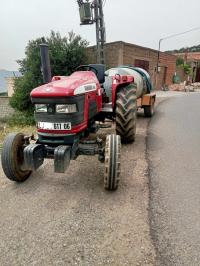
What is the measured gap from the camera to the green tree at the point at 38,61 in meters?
15.8

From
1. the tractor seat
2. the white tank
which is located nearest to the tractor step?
the tractor seat

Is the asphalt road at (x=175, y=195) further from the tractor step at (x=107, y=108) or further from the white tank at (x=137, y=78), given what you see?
the white tank at (x=137, y=78)

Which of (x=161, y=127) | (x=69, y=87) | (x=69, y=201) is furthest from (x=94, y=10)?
(x=69, y=201)

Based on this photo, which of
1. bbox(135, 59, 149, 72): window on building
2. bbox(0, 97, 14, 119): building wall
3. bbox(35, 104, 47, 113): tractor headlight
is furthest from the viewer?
bbox(135, 59, 149, 72): window on building

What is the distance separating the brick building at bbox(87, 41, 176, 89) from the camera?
696 inches

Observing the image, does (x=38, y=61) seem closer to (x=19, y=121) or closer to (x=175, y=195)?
(x=19, y=121)

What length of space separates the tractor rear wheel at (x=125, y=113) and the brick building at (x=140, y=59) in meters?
12.9

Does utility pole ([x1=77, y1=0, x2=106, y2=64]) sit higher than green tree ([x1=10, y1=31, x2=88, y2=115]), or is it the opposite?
utility pole ([x1=77, y1=0, x2=106, y2=64])

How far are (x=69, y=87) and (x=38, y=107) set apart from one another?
55 centimetres

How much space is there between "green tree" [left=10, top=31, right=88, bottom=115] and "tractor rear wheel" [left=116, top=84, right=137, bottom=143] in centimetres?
1098

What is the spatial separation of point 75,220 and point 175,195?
4.87 ft

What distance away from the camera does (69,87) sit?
11.8 ft

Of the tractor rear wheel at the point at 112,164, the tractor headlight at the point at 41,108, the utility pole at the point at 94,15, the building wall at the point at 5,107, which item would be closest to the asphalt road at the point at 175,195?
the tractor rear wheel at the point at 112,164

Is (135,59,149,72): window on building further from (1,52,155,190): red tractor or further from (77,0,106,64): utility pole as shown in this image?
(1,52,155,190): red tractor
